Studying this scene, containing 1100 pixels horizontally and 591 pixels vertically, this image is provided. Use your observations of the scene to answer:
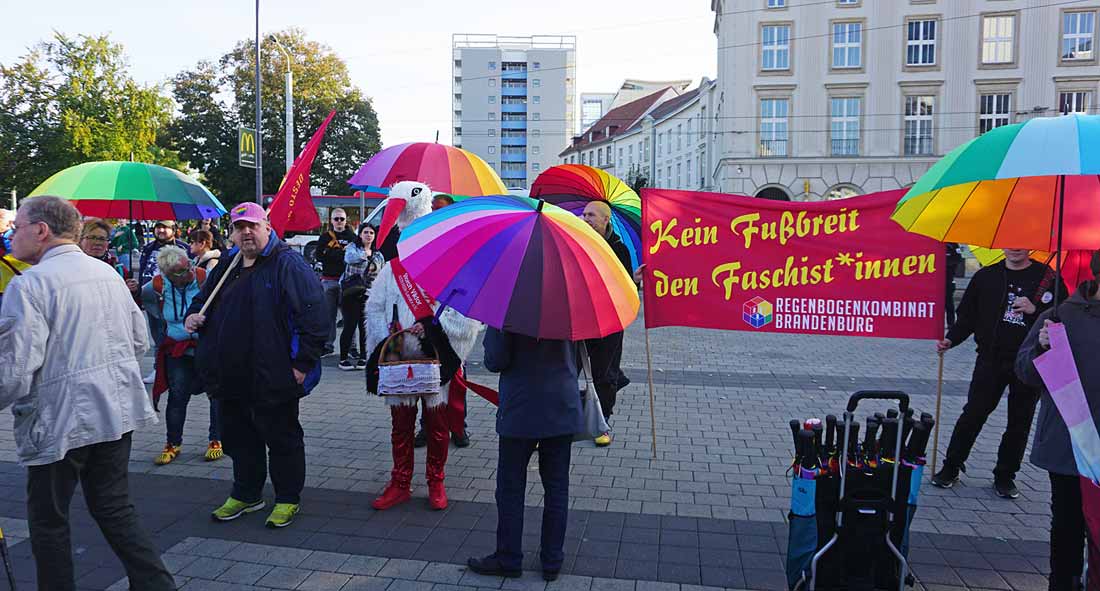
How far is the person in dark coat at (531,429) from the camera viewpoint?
3.72 m

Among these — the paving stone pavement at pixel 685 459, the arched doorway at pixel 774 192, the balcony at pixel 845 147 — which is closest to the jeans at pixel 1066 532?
the paving stone pavement at pixel 685 459

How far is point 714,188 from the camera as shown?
161 ft

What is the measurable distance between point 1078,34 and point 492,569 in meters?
46.2

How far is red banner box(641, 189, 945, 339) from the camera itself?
211 inches

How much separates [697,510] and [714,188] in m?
46.1

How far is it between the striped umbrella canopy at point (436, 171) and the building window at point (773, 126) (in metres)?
37.0

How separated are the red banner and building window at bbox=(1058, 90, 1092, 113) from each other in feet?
136

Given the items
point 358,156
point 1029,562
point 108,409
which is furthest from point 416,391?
point 358,156

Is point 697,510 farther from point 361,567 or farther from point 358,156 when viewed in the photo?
point 358,156

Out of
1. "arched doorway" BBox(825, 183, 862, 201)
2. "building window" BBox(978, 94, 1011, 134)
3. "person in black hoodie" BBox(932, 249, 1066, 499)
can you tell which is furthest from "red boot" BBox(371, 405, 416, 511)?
"building window" BBox(978, 94, 1011, 134)

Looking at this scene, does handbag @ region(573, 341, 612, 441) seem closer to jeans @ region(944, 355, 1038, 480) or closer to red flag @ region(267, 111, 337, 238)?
red flag @ region(267, 111, 337, 238)

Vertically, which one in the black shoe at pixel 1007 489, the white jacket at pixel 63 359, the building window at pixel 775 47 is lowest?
the black shoe at pixel 1007 489

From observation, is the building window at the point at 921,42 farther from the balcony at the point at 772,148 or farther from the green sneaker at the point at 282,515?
the green sneaker at the point at 282,515

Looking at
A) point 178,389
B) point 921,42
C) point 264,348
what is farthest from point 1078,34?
point 264,348
